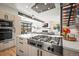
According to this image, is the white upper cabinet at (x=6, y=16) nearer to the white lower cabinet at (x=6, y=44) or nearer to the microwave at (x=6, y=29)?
the microwave at (x=6, y=29)

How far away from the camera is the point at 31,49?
1.93 m

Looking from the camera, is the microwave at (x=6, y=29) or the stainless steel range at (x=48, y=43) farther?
the microwave at (x=6, y=29)

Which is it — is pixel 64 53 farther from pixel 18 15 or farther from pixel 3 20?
pixel 3 20

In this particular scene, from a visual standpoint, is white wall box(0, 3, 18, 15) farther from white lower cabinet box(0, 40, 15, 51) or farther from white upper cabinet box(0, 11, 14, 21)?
white lower cabinet box(0, 40, 15, 51)

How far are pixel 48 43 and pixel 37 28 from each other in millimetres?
281

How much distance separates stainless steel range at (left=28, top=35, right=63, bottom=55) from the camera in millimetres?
1758

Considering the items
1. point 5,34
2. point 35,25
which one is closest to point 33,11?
point 35,25

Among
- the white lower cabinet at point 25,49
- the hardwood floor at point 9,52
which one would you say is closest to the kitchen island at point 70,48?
the white lower cabinet at point 25,49

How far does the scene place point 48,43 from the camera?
1.85m

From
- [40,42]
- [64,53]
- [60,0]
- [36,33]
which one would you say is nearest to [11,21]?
[36,33]

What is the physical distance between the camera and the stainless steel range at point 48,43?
1.76 m

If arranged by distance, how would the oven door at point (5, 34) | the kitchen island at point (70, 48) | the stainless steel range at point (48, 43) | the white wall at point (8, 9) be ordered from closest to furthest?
the kitchen island at point (70, 48) → the stainless steel range at point (48, 43) → the white wall at point (8, 9) → the oven door at point (5, 34)

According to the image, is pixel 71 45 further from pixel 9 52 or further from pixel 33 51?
pixel 9 52

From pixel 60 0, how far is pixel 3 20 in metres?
0.93
